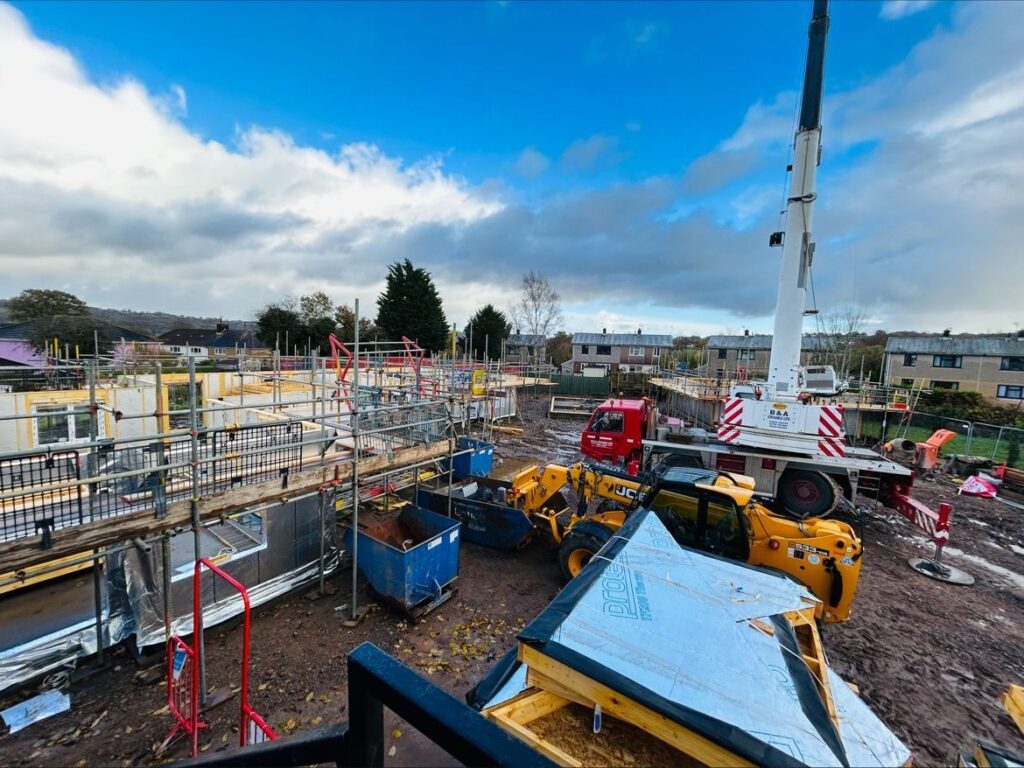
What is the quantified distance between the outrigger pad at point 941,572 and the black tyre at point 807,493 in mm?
1592

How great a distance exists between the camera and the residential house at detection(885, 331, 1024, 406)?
3212 cm

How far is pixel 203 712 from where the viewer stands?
4.39 m

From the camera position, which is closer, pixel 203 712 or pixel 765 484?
pixel 203 712

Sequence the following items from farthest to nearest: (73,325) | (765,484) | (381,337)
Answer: (381,337) → (73,325) → (765,484)

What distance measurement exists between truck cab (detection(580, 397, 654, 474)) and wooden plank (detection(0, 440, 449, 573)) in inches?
335

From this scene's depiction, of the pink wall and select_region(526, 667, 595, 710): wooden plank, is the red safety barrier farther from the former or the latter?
the pink wall

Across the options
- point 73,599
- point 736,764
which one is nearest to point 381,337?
point 73,599

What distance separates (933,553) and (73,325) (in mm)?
36570

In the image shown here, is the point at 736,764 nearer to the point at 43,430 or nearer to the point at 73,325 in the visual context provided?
the point at 43,430

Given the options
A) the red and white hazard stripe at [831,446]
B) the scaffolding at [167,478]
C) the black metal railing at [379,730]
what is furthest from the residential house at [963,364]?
the black metal railing at [379,730]

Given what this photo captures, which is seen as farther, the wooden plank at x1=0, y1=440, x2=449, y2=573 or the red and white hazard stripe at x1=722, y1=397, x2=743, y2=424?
the red and white hazard stripe at x1=722, y1=397, x2=743, y2=424

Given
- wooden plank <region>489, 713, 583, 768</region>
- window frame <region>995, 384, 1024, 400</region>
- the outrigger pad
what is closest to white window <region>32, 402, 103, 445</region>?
wooden plank <region>489, 713, 583, 768</region>

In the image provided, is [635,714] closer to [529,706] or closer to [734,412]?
[529,706]

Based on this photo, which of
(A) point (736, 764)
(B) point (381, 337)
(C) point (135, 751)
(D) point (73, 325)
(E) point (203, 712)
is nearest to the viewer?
(A) point (736, 764)
